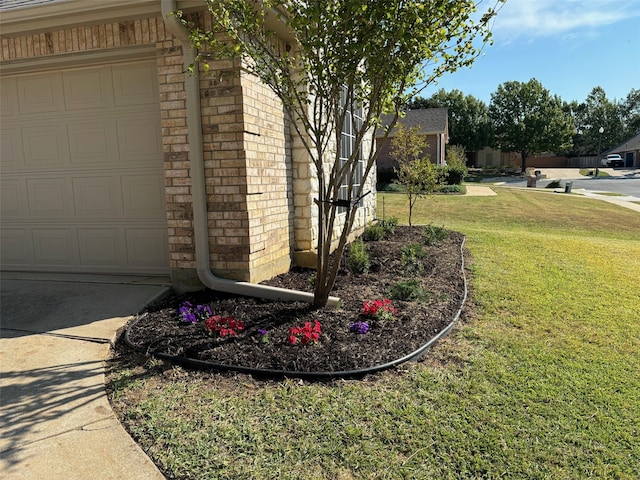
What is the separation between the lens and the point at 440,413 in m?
3.01

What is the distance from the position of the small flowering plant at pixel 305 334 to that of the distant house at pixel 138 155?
125 cm

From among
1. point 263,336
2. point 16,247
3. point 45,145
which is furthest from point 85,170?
point 263,336

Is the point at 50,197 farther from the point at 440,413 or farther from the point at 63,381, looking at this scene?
the point at 440,413

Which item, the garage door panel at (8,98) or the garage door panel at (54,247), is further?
the garage door panel at (54,247)

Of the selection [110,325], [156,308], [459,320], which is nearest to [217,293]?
[156,308]

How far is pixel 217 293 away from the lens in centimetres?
495

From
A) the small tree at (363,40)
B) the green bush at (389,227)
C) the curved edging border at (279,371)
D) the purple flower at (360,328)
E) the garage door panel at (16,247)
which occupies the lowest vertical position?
the curved edging border at (279,371)

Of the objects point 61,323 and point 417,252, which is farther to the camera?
point 417,252

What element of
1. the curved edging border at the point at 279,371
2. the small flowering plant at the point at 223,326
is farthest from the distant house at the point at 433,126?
the curved edging border at the point at 279,371

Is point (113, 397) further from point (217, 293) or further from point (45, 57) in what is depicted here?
point (45, 57)

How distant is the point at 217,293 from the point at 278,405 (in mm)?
2141

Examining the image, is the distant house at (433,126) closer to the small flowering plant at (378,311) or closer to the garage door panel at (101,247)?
the garage door panel at (101,247)

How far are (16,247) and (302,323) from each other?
177 inches

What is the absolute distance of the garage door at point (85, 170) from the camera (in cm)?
546
